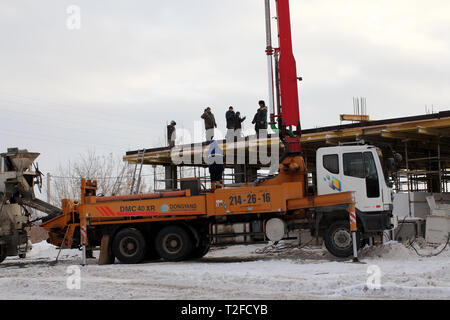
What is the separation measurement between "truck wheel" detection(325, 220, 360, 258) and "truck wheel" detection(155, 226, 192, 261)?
397 cm

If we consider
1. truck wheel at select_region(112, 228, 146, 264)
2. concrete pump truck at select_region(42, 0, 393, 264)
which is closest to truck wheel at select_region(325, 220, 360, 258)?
concrete pump truck at select_region(42, 0, 393, 264)

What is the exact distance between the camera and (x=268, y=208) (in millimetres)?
16438

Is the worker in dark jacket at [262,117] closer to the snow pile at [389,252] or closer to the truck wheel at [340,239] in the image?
the truck wheel at [340,239]

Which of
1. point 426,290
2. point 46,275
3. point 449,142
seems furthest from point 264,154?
point 426,290

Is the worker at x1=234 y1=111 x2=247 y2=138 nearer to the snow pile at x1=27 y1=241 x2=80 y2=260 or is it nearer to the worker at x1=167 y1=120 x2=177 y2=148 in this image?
the worker at x1=167 y1=120 x2=177 y2=148

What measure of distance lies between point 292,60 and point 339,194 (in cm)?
433

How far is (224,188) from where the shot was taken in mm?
17172

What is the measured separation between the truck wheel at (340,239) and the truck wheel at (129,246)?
5354 mm

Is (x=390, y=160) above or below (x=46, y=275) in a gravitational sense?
above

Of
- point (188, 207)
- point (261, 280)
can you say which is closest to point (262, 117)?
point (188, 207)

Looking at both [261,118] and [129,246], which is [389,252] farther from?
[261,118]

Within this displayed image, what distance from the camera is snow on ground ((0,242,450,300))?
10320 millimetres
